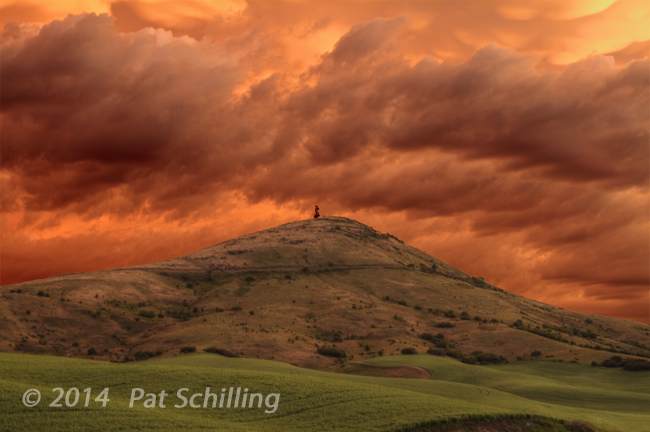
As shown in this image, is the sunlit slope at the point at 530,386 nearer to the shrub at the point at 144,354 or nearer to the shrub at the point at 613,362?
the shrub at the point at 613,362

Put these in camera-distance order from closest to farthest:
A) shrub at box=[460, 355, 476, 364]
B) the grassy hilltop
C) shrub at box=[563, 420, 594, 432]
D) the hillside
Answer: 1. the grassy hilltop
2. shrub at box=[563, 420, 594, 432]
3. the hillside
4. shrub at box=[460, 355, 476, 364]

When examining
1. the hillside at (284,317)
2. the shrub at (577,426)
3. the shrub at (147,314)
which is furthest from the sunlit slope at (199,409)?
the shrub at (147,314)

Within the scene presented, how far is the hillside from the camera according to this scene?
11231 cm

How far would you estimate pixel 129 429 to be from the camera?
35594mm

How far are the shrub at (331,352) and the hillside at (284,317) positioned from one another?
1491 mm

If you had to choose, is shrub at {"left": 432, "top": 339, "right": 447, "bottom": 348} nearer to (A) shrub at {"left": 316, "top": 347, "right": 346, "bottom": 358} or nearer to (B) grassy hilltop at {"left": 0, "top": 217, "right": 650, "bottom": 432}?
(B) grassy hilltop at {"left": 0, "top": 217, "right": 650, "bottom": 432}

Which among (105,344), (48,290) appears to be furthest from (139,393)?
(48,290)

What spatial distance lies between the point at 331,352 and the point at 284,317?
94.5 ft

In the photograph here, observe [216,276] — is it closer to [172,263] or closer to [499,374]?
[172,263]

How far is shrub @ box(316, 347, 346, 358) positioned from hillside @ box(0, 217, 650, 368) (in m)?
1.49

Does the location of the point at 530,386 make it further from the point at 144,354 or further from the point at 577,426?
the point at 144,354

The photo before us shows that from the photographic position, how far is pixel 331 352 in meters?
111

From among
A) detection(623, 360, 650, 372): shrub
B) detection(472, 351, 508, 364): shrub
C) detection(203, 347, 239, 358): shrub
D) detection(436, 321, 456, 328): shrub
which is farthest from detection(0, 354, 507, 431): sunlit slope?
detection(436, 321, 456, 328): shrub

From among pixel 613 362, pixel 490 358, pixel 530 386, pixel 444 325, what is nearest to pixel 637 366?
pixel 613 362
